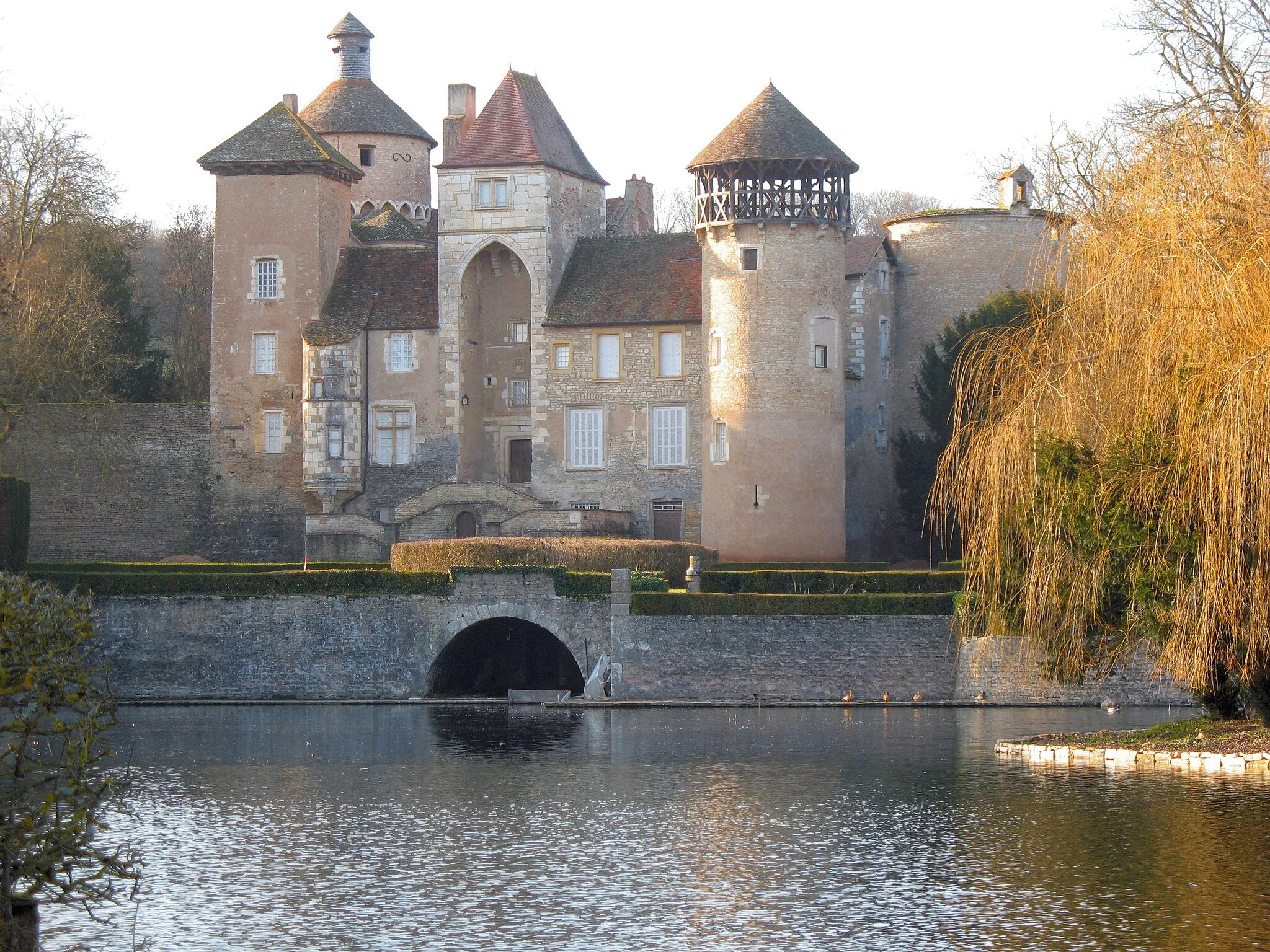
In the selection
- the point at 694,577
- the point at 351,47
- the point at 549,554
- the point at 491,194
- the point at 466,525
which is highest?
the point at 351,47

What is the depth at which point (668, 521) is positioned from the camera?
4506 cm

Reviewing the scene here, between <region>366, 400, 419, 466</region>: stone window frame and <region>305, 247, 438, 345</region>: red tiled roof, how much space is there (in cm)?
191

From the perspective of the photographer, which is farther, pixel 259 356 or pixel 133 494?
pixel 133 494

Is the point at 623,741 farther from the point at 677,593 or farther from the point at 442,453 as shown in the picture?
the point at 442,453

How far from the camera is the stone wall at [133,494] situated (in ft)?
151

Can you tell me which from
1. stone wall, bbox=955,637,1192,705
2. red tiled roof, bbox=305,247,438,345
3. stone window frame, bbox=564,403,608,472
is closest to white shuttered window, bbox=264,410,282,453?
red tiled roof, bbox=305,247,438,345

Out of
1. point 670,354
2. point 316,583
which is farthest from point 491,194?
point 316,583

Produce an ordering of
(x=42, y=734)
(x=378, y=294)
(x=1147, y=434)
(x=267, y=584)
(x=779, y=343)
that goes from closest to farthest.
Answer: (x=42, y=734) < (x=1147, y=434) < (x=267, y=584) < (x=779, y=343) < (x=378, y=294)

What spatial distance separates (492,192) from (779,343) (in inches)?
358

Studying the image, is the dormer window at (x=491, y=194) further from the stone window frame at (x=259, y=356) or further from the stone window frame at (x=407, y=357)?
the stone window frame at (x=259, y=356)

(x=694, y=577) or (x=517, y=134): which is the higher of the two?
(x=517, y=134)

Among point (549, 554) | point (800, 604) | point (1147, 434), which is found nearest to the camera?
point (1147, 434)

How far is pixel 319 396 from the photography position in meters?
45.6

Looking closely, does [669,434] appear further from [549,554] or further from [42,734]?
[42,734]
